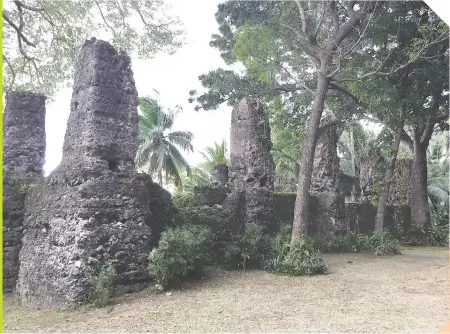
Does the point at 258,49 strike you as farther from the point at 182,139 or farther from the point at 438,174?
the point at 438,174

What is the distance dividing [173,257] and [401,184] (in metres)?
15.1

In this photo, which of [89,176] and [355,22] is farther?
[355,22]

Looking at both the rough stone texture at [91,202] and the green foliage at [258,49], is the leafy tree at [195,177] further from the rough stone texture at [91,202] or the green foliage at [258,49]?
the rough stone texture at [91,202]

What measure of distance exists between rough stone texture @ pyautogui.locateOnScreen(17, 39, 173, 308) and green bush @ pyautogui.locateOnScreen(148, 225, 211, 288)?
35 centimetres

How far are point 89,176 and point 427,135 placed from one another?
1400 centimetres

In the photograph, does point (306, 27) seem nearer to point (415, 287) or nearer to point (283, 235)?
point (283, 235)

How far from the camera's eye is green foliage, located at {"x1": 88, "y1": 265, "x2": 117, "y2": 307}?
268 inches

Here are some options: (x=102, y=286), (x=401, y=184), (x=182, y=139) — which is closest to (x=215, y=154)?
(x=182, y=139)

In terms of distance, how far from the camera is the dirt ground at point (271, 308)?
5578mm

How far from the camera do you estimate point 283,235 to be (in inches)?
404

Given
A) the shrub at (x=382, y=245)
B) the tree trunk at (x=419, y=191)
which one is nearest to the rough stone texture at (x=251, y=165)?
the shrub at (x=382, y=245)

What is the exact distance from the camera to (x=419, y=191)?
17.1m

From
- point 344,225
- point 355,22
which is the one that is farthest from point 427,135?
point 355,22

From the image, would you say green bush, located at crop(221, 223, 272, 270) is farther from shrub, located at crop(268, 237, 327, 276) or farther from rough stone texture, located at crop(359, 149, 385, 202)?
rough stone texture, located at crop(359, 149, 385, 202)
